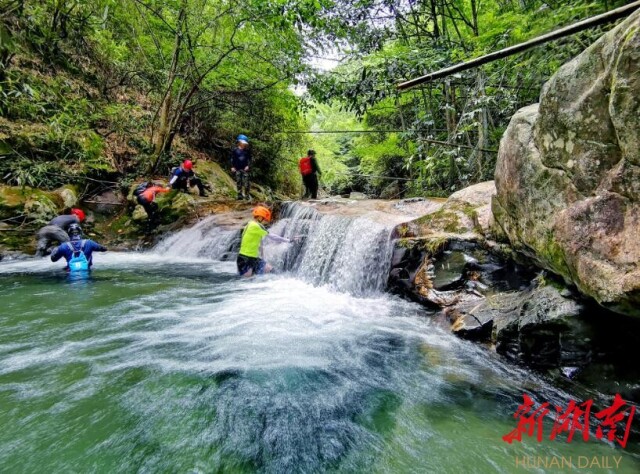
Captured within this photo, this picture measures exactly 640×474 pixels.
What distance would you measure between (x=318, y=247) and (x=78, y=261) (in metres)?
5.35

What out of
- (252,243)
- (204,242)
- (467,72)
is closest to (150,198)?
(204,242)

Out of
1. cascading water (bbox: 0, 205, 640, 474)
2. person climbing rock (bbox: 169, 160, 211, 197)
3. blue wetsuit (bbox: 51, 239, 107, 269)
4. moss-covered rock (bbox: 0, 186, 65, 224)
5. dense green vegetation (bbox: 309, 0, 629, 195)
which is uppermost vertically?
dense green vegetation (bbox: 309, 0, 629, 195)

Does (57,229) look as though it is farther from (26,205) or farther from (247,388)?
(247,388)

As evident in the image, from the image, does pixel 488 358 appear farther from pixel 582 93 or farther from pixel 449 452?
pixel 582 93

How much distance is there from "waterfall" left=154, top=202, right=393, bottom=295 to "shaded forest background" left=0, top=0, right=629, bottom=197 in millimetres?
2027

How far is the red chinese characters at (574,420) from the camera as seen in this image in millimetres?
2703

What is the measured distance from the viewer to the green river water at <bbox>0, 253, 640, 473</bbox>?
8.04 feet

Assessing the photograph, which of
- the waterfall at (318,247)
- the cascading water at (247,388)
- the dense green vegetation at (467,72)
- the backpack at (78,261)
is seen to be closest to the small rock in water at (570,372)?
the cascading water at (247,388)

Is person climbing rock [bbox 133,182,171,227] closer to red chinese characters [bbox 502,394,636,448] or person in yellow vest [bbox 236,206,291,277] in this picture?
person in yellow vest [bbox 236,206,291,277]

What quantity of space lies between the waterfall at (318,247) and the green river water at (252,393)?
55.1 inches

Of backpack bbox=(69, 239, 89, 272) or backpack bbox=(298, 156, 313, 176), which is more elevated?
backpack bbox=(298, 156, 313, 176)

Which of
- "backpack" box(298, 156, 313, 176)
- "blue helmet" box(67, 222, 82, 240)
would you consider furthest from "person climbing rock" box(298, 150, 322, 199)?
"blue helmet" box(67, 222, 82, 240)

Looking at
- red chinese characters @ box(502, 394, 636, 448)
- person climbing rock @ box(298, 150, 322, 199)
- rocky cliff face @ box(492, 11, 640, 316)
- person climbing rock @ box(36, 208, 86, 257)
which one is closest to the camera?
rocky cliff face @ box(492, 11, 640, 316)

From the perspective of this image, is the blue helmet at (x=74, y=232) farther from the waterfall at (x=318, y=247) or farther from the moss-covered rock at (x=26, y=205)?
the waterfall at (x=318, y=247)
